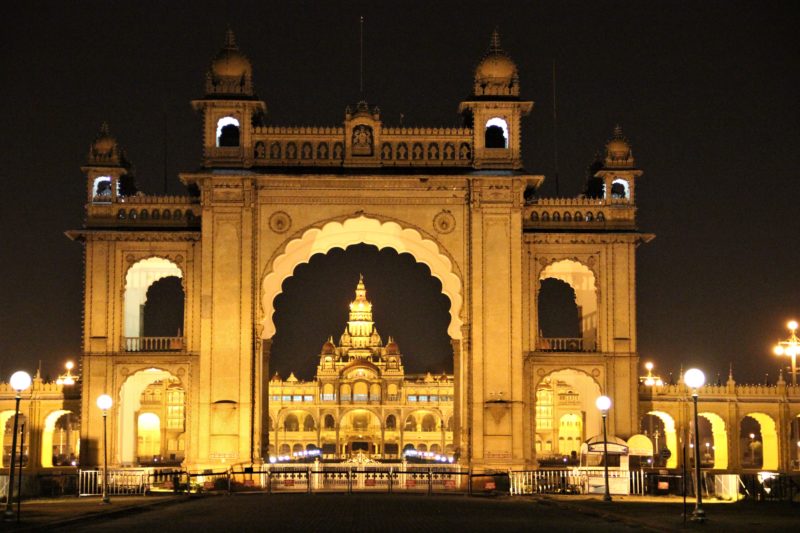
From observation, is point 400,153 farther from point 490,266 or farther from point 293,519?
point 293,519

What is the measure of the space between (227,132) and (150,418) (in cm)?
2736

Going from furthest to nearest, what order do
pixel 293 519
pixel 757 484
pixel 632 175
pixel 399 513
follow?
pixel 632 175, pixel 757 484, pixel 399 513, pixel 293 519

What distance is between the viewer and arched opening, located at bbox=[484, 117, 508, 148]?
46.5 m

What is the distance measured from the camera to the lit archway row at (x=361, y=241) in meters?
46.3

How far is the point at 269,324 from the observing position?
47312 mm

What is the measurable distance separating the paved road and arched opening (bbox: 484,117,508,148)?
14946mm

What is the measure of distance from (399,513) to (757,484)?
45.3ft

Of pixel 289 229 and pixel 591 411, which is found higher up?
pixel 289 229

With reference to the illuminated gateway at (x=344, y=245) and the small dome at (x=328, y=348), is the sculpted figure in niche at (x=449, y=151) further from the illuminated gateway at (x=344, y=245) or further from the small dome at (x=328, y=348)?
the small dome at (x=328, y=348)

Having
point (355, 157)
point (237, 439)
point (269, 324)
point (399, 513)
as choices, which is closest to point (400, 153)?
point (355, 157)

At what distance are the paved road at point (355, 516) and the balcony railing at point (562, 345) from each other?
37.7ft

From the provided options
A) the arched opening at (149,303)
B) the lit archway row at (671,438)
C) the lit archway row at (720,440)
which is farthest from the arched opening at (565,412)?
the arched opening at (149,303)

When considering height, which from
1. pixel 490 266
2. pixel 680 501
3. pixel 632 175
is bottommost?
pixel 680 501

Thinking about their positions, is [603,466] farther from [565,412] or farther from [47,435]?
[565,412]
